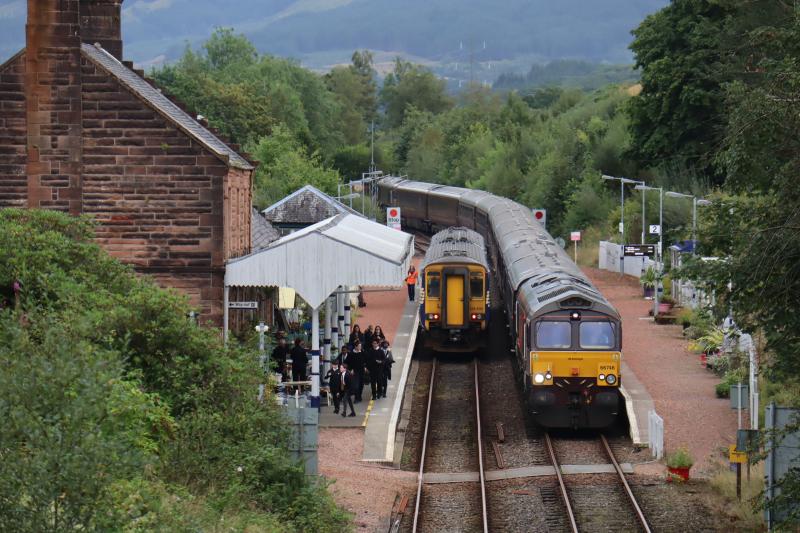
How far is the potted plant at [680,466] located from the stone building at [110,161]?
9.21 meters

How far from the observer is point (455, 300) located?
105 ft

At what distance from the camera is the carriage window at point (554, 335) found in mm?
23125

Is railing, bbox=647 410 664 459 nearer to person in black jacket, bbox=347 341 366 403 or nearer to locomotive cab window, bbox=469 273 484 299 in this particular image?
person in black jacket, bbox=347 341 366 403

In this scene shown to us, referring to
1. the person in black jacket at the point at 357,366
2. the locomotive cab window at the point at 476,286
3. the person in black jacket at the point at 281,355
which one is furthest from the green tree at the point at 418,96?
the person in black jacket at the point at 357,366

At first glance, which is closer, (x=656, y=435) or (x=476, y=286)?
(x=656, y=435)

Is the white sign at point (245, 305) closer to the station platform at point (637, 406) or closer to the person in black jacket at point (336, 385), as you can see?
the person in black jacket at point (336, 385)

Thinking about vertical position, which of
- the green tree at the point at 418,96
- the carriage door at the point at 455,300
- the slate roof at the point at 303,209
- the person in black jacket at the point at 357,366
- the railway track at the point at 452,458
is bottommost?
the railway track at the point at 452,458

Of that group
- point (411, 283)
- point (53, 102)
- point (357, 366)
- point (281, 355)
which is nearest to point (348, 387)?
A: point (357, 366)

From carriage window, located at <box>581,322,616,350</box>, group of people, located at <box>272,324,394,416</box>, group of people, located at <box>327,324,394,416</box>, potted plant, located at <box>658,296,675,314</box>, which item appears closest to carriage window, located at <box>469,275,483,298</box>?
group of people, located at <box>327,324,394,416</box>

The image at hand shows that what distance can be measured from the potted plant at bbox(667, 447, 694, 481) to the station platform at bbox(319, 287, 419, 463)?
472cm

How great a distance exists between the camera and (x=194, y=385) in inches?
642

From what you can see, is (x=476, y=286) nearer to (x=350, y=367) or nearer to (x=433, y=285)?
(x=433, y=285)

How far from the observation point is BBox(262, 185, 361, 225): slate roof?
38.7 metres

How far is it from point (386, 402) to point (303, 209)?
1390 cm
